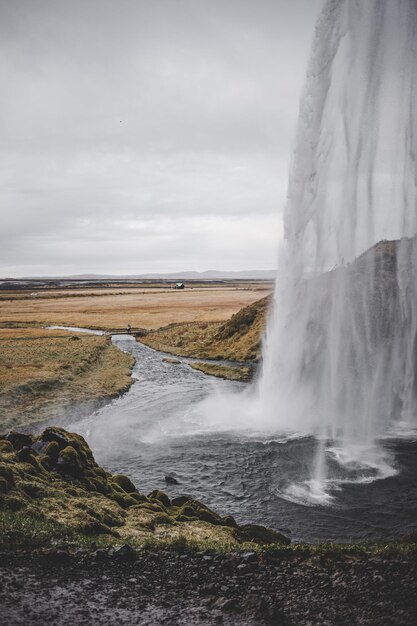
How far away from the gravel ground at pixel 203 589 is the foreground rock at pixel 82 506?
1291 millimetres

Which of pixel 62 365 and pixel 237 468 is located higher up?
pixel 62 365

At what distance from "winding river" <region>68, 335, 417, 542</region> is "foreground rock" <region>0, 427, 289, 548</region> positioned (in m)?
2.20

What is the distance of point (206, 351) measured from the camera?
5788 centimetres

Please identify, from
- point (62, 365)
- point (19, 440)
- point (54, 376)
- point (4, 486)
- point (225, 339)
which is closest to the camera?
→ point (4, 486)

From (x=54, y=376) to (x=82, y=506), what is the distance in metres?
26.0

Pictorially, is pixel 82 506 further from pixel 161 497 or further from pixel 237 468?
pixel 237 468

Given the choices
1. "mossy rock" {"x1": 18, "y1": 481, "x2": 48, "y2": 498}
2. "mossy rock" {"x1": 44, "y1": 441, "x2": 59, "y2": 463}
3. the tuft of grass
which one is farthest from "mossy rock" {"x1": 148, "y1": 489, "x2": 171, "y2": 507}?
the tuft of grass

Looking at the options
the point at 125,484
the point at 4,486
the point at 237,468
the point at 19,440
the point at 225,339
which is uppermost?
the point at 225,339

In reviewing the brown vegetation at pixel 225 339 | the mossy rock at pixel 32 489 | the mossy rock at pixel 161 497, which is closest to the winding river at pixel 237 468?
the mossy rock at pixel 161 497

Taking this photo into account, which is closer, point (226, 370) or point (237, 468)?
point (237, 468)

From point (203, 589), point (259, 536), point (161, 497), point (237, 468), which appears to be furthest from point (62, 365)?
point (203, 589)

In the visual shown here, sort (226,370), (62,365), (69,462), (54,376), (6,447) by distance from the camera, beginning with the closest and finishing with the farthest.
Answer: (69,462), (6,447), (54,376), (62,365), (226,370)

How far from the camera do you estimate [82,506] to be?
13.5m

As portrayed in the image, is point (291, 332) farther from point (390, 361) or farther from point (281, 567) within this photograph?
point (281, 567)
